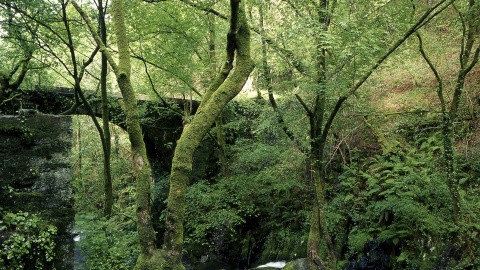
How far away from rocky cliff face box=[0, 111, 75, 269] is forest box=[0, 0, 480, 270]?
0.38 ft

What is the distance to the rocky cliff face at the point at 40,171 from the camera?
370 centimetres

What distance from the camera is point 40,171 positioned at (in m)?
3.93

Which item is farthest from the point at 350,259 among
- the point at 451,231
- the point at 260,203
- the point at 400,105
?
the point at 400,105

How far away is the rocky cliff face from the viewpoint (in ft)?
12.1

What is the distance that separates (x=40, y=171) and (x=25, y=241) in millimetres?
882

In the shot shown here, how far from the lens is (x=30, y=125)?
3951 mm

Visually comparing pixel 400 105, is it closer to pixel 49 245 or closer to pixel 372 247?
pixel 372 247

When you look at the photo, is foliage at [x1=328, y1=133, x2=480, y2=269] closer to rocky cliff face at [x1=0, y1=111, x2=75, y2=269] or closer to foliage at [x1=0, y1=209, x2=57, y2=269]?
rocky cliff face at [x1=0, y1=111, x2=75, y2=269]

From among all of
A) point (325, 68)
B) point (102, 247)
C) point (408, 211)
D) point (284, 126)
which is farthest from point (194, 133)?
point (408, 211)

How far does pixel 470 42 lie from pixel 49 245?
25.3ft

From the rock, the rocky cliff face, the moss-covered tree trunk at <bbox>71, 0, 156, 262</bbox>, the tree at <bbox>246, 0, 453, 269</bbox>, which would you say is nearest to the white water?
the rock

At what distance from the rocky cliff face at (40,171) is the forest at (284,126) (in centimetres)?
11

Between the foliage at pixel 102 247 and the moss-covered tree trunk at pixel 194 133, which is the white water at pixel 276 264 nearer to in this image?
the foliage at pixel 102 247

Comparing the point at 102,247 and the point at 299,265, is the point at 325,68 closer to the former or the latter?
the point at 299,265
